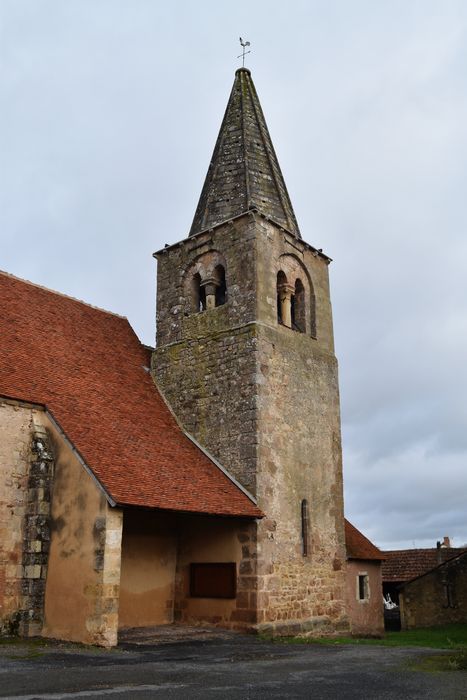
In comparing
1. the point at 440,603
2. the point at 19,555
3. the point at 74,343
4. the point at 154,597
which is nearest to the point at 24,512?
the point at 19,555

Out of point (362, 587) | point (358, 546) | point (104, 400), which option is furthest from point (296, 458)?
point (362, 587)

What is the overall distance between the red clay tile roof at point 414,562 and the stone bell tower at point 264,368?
14.1 m

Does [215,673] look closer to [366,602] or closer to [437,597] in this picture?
[366,602]

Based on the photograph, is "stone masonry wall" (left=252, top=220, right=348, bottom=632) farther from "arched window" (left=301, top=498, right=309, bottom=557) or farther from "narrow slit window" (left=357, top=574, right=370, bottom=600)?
"narrow slit window" (left=357, top=574, right=370, bottom=600)

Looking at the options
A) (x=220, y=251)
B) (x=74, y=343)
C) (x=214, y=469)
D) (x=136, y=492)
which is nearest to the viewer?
(x=136, y=492)

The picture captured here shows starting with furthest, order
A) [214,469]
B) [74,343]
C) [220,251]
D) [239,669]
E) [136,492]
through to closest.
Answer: [220,251] < [74,343] < [214,469] < [136,492] < [239,669]

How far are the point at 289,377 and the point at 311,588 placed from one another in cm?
495

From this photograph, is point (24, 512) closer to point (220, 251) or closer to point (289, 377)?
point (289, 377)

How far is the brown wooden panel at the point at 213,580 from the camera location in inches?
547

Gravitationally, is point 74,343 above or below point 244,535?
above

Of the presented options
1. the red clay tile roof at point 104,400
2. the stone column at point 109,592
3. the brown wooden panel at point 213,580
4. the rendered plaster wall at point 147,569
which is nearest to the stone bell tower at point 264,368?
the brown wooden panel at point 213,580

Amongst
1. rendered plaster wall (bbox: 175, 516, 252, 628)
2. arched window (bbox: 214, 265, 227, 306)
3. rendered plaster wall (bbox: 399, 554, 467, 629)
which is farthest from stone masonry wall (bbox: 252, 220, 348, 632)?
rendered plaster wall (bbox: 399, 554, 467, 629)

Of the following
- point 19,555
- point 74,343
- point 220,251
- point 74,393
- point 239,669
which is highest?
point 220,251

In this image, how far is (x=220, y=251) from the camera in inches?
671
